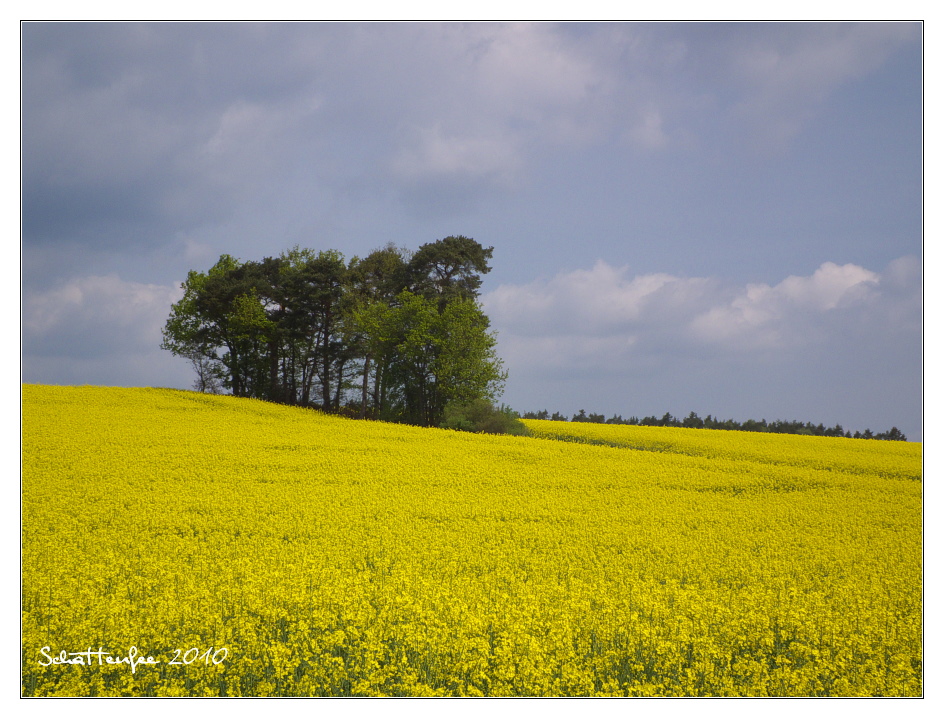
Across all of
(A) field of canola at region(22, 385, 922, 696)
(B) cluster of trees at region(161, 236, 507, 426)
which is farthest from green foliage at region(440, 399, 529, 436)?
(A) field of canola at region(22, 385, 922, 696)

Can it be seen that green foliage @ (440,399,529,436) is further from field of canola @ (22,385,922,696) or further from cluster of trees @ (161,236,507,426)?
field of canola @ (22,385,922,696)

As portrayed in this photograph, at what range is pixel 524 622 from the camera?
5945 millimetres

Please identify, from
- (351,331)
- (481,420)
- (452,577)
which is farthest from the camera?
(351,331)

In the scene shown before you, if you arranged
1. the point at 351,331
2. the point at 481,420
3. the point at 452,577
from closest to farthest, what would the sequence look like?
the point at 452,577, the point at 481,420, the point at 351,331

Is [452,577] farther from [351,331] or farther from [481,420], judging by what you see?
[351,331]

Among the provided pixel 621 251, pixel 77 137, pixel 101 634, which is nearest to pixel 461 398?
pixel 621 251

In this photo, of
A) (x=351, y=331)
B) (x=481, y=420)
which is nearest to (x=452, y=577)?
(x=481, y=420)

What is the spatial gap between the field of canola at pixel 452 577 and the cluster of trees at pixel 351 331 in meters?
13.1

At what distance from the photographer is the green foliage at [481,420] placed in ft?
77.2

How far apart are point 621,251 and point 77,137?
24.8 feet

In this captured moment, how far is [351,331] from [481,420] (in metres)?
8.14

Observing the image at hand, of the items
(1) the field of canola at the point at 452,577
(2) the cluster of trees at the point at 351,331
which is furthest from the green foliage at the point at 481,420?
(1) the field of canola at the point at 452,577

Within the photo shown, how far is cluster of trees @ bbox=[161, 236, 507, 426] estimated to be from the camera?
26.1 metres

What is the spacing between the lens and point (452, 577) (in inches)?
279
